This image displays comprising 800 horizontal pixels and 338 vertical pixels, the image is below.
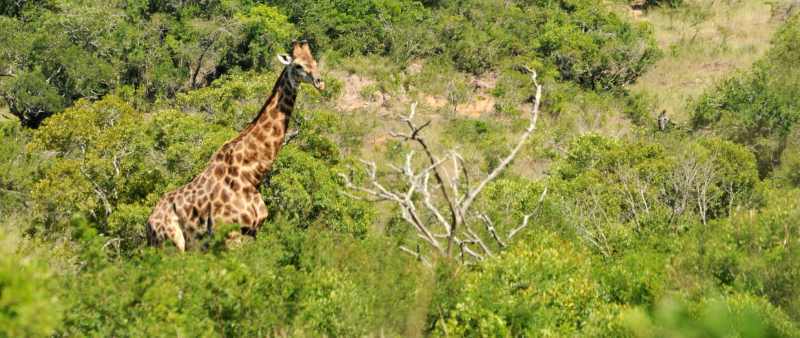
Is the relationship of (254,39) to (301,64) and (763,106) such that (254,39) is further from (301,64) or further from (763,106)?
(301,64)

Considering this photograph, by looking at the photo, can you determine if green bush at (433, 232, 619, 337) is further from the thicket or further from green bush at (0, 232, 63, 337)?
the thicket

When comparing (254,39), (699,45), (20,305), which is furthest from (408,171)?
(699,45)

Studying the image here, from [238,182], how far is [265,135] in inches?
22.9

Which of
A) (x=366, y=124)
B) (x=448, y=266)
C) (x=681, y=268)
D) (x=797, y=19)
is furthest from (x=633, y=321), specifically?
(x=797, y=19)

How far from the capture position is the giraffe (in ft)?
28.7

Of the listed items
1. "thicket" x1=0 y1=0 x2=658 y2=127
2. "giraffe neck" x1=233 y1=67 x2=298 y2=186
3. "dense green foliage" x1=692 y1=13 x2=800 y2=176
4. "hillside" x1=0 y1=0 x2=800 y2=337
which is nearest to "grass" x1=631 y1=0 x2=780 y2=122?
"hillside" x1=0 y1=0 x2=800 y2=337

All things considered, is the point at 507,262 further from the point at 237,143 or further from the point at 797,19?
the point at 797,19

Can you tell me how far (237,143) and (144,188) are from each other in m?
4.77

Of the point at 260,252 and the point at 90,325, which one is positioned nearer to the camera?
the point at 90,325

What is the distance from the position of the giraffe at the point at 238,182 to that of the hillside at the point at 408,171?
1.4 inches

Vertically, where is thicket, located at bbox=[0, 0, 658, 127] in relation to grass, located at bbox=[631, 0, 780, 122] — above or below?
above

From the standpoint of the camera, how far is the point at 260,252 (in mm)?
6863

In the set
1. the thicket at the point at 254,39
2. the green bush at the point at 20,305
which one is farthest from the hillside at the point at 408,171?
the thicket at the point at 254,39

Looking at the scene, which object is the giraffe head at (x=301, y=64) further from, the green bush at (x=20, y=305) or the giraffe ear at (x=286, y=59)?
the green bush at (x=20, y=305)
